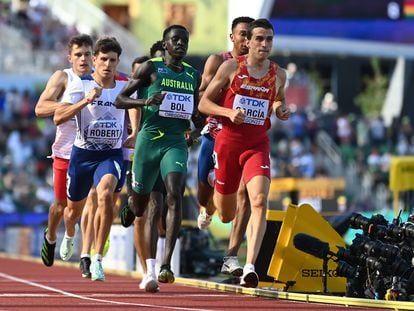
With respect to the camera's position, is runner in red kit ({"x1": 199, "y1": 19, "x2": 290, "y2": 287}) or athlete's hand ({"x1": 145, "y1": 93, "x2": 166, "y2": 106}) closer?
athlete's hand ({"x1": 145, "y1": 93, "x2": 166, "y2": 106})

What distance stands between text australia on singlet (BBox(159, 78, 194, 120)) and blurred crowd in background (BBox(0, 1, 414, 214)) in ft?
56.0

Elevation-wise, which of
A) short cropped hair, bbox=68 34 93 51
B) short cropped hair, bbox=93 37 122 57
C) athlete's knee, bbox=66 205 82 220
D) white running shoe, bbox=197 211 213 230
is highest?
short cropped hair, bbox=68 34 93 51

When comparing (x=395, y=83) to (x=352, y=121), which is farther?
(x=395, y=83)

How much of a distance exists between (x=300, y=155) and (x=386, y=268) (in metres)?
23.5

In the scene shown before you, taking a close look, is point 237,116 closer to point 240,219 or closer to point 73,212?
point 240,219

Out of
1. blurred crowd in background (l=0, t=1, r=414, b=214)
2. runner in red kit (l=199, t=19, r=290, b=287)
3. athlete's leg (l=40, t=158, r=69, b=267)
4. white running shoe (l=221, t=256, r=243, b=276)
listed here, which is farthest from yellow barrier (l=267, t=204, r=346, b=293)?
blurred crowd in background (l=0, t=1, r=414, b=214)

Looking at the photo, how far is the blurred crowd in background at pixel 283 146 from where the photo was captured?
31.6 m

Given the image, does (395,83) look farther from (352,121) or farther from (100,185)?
(100,185)

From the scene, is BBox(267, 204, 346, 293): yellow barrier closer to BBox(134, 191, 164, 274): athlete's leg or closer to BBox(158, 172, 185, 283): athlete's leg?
BBox(134, 191, 164, 274): athlete's leg

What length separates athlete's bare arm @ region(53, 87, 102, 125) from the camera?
44.5 ft

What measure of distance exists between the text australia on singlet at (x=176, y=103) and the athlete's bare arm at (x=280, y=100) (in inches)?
30.7

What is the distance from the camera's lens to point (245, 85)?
13.5m

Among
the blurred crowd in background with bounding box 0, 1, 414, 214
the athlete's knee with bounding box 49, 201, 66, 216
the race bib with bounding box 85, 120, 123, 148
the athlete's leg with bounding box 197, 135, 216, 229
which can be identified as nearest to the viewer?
the race bib with bounding box 85, 120, 123, 148

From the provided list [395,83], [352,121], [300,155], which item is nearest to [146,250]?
[300,155]
